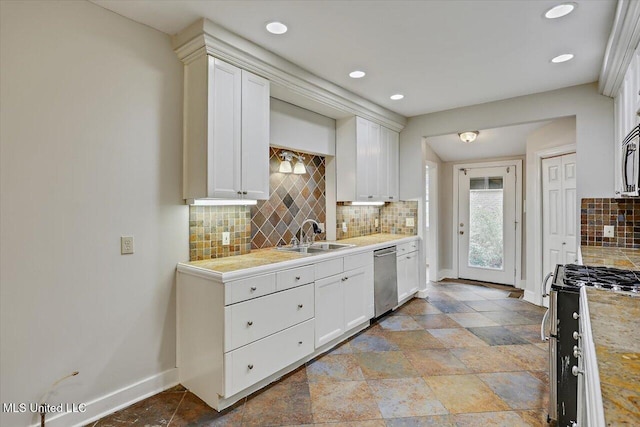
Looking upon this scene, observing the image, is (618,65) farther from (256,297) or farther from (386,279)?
(256,297)

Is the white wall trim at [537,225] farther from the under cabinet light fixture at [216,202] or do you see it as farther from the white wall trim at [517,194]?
the under cabinet light fixture at [216,202]

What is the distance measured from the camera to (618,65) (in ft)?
8.16

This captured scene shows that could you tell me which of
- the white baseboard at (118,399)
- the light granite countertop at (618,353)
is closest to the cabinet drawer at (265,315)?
the white baseboard at (118,399)

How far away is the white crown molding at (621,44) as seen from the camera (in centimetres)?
187

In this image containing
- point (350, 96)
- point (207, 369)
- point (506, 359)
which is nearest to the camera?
point (207, 369)

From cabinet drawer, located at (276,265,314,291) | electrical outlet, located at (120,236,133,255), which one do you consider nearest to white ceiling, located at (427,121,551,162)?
cabinet drawer, located at (276,265,314,291)

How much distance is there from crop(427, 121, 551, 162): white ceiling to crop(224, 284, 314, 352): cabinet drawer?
342 centimetres

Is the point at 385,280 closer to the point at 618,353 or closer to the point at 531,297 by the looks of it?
the point at 531,297

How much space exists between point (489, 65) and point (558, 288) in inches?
81.8

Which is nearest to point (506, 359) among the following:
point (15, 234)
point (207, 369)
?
point (207, 369)

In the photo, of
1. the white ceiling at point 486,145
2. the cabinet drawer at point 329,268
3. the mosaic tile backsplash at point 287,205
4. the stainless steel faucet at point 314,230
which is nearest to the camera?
the cabinet drawer at point 329,268

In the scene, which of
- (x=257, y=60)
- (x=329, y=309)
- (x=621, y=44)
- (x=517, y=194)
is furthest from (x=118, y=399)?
(x=517, y=194)

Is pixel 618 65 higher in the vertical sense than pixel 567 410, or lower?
higher

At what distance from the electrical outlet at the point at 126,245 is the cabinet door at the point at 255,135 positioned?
33.1 inches
